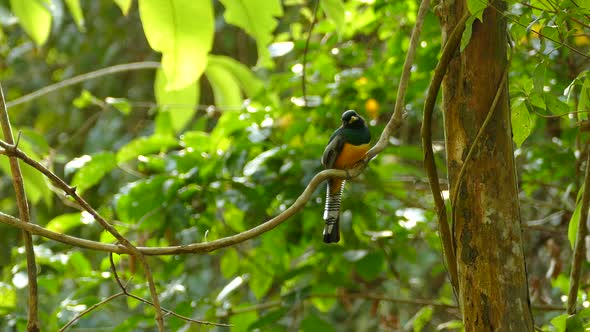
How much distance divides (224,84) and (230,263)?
0.87 metres

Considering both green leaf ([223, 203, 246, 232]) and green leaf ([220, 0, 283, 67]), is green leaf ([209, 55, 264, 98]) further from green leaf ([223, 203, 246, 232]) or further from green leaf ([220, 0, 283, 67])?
green leaf ([220, 0, 283, 67])

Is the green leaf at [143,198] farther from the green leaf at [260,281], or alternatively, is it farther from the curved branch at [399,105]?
the curved branch at [399,105]

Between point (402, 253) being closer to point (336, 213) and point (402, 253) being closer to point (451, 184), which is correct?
point (336, 213)

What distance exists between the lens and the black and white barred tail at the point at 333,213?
2.10 meters

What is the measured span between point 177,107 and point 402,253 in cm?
114

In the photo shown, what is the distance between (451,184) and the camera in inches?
61.9

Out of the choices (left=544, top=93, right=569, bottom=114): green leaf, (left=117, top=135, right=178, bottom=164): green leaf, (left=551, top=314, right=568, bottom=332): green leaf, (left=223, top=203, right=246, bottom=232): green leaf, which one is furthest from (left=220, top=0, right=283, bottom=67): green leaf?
(left=223, top=203, right=246, bottom=232): green leaf

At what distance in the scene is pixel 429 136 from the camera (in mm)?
1653

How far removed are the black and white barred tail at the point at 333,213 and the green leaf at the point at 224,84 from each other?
75 cm

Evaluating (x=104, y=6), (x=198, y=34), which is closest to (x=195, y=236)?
(x=198, y=34)

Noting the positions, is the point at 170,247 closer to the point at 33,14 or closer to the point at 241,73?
the point at 33,14

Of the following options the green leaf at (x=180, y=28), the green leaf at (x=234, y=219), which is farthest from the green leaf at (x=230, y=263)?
the green leaf at (x=180, y=28)

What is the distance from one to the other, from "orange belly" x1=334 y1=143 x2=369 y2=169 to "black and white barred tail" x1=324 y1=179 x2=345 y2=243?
0.74 ft

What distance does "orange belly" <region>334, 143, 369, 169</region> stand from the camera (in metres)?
2.39
